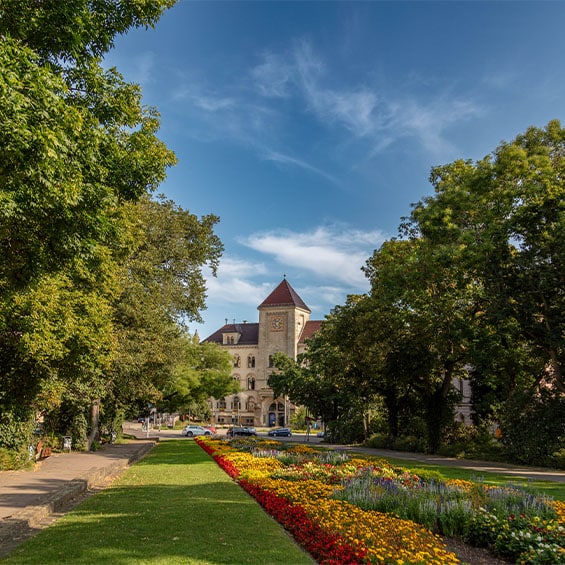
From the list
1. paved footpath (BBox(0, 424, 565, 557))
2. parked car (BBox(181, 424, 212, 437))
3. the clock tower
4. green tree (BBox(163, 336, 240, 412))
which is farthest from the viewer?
the clock tower

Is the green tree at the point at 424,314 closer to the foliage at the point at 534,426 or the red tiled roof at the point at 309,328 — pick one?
the foliage at the point at 534,426

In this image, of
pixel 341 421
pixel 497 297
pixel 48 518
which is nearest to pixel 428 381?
pixel 497 297

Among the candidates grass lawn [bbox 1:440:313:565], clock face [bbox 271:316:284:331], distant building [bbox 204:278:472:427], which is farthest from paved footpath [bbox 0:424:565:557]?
clock face [bbox 271:316:284:331]

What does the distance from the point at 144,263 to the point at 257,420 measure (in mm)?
74290

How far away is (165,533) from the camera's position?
884 cm

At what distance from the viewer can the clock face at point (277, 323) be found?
9675 centimetres

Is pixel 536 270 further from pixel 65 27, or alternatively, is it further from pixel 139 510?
pixel 65 27

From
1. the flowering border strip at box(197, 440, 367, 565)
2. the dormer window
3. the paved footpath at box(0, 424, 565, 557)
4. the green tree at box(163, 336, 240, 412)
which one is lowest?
the paved footpath at box(0, 424, 565, 557)

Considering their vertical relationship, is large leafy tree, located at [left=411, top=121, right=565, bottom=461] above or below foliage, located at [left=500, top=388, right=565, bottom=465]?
above

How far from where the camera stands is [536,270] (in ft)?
70.5

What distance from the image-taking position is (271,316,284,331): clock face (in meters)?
96.8

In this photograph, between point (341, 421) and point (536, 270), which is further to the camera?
point (341, 421)

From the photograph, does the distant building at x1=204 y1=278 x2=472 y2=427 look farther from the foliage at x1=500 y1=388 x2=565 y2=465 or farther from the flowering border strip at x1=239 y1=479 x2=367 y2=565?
the flowering border strip at x1=239 y1=479 x2=367 y2=565

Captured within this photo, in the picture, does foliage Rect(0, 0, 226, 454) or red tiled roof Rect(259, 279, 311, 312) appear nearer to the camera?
foliage Rect(0, 0, 226, 454)
